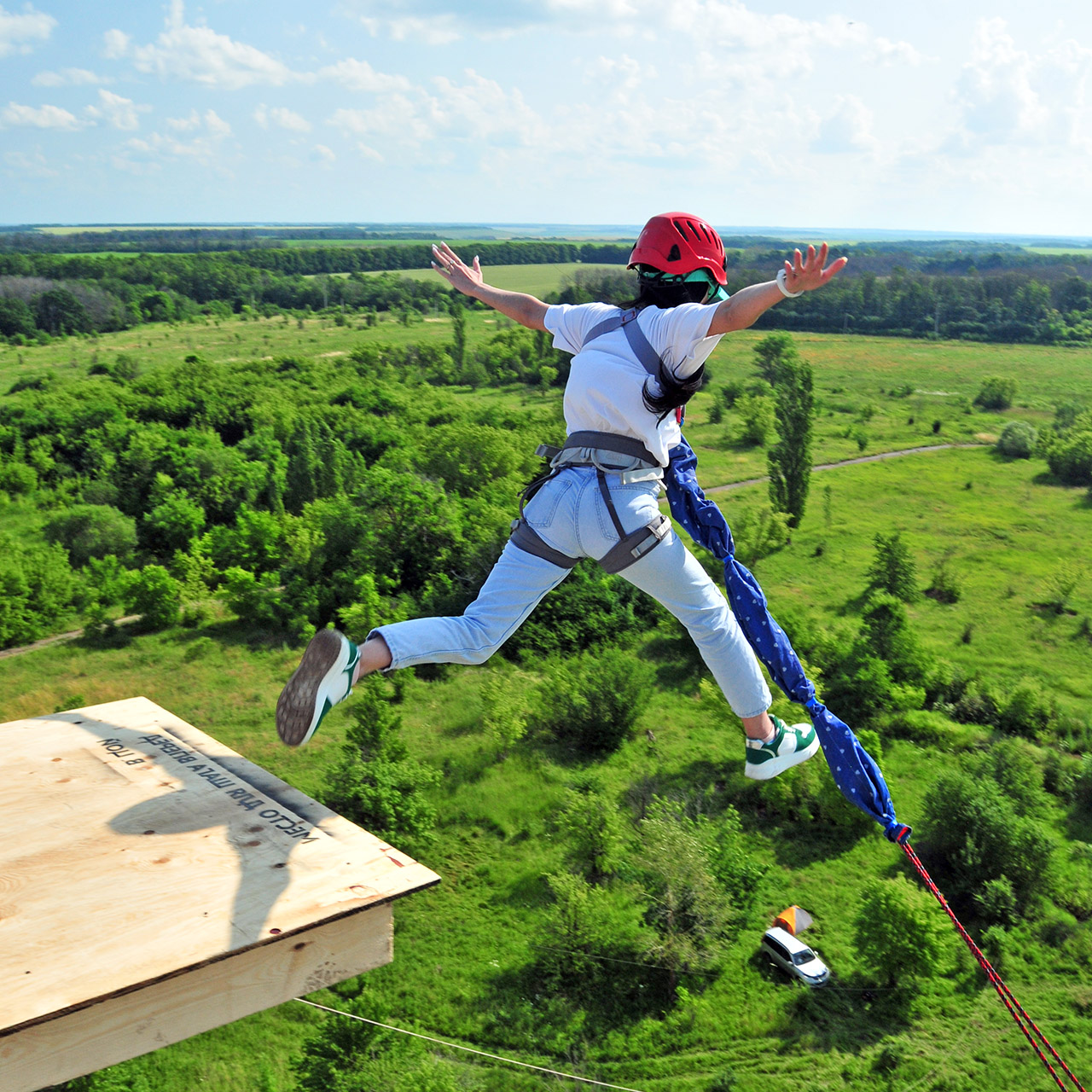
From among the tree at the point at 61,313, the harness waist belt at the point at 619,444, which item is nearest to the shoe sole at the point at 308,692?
the harness waist belt at the point at 619,444

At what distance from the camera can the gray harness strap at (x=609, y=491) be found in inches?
214

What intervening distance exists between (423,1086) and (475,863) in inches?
304

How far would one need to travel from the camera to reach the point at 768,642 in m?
5.95

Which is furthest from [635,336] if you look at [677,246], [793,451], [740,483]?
[740,483]

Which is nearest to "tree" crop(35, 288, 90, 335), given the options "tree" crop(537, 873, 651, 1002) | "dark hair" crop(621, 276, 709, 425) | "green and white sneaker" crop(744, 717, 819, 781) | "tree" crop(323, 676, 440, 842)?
"tree" crop(323, 676, 440, 842)

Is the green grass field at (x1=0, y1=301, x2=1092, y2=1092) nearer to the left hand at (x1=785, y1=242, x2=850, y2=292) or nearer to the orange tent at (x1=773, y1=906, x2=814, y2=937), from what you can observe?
the orange tent at (x1=773, y1=906, x2=814, y2=937)

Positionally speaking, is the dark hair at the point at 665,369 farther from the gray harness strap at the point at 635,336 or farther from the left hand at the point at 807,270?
the left hand at the point at 807,270

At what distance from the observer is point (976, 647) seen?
3416cm

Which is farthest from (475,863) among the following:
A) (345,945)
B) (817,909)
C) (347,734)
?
(345,945)

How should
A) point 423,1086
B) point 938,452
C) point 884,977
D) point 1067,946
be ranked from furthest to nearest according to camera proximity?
1. point 938,452
2. point 1067,946
3. point 884,977
4. point 423,1086

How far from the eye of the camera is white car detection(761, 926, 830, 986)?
17850 mm

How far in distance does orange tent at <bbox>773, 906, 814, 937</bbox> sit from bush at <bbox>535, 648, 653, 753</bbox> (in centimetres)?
755

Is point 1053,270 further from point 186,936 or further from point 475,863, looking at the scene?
point 186,936

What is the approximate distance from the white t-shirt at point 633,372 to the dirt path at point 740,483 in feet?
86.8
